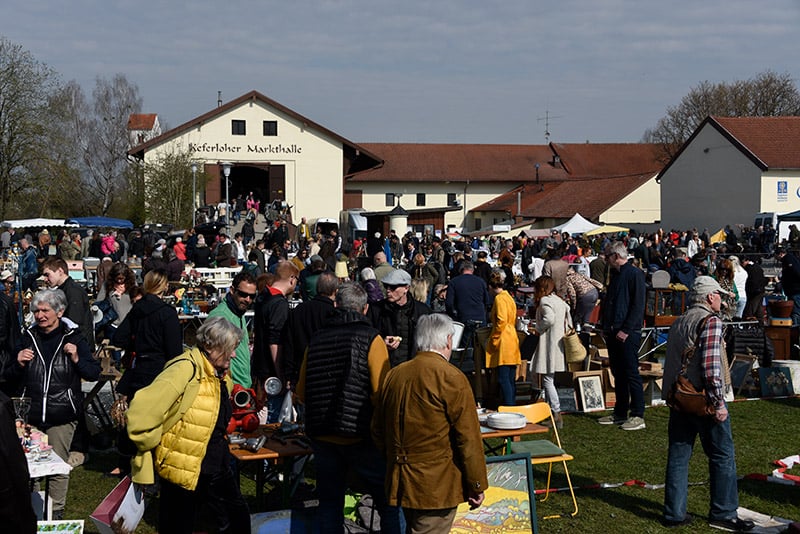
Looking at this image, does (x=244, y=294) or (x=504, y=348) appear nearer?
(x=244, y=294)

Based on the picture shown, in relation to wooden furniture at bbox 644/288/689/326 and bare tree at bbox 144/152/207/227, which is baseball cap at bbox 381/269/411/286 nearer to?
wooden furniture at bbox 644/288/689/326

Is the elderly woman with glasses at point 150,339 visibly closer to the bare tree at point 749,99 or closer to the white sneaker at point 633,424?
the white sneaker at point 633,424

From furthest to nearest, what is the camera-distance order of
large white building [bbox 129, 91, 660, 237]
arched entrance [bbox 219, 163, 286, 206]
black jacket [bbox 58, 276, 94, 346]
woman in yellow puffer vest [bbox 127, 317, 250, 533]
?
arched entrance [bbox 219, 163, 286, 206] < large white building [bbox 129, 91, 660, 237] < black jacket [bbox 58, 276, 94, 346] < woman in yellow puffer vest [bbox 127, 317, 250, 533]

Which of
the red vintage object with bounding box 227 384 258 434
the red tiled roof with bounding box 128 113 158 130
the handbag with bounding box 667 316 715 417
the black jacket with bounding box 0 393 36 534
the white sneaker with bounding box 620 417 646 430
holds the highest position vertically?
the red tiled roof with bounding box 128 113 158 130

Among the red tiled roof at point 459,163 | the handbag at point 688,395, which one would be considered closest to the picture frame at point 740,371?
the handbag at point 688,395

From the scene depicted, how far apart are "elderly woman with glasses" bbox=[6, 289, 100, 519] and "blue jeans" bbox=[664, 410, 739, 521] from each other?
13.3 ft

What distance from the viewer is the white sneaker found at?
9.16 m

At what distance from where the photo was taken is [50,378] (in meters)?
6.16

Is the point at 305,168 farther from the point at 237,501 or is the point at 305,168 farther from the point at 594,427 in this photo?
the point at 237,501

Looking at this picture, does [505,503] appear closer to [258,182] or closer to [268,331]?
[268,331]

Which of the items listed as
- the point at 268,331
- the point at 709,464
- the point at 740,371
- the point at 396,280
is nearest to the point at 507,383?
the point at 396,280

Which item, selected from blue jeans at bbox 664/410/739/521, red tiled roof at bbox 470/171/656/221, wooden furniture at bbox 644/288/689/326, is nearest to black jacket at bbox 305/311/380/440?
blue jeans at bbox 664/410/739/521

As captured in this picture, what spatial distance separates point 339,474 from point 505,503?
3.60 feet

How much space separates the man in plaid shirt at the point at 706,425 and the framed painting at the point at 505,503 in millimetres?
1222
